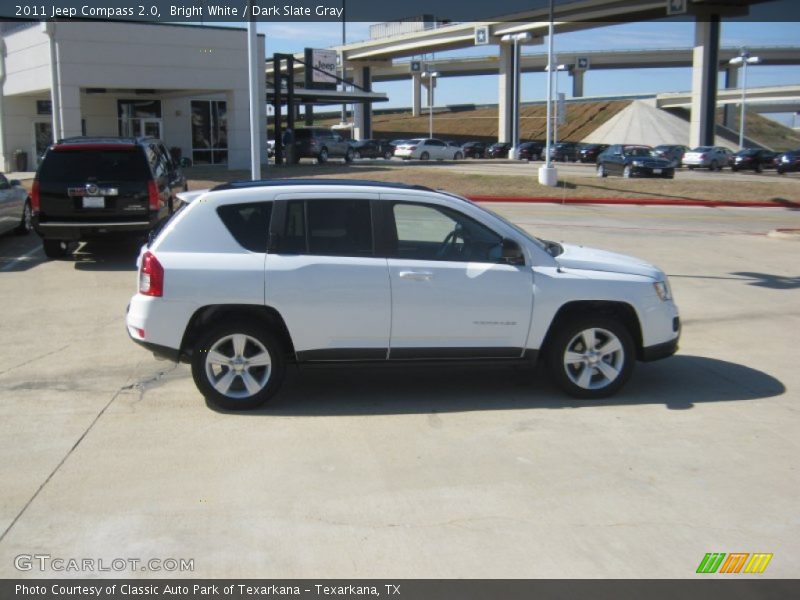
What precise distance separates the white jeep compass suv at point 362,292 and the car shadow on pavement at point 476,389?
10.5 inches

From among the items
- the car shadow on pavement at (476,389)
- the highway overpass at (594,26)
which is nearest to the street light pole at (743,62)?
the highway overpass at (594,26)

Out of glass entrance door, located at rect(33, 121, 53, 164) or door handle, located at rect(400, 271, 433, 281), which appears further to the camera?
glass entrance door, located at rect(33, 121, 53, 164)

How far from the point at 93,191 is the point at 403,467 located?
9032 mm

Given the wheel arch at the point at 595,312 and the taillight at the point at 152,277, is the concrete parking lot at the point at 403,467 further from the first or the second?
the taillight at the point at 152,277

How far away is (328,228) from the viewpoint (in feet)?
21.9

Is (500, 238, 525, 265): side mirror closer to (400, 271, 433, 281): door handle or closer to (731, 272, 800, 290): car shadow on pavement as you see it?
(400, 271, 433, 281): door handle

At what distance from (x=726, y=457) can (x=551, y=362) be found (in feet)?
5.23

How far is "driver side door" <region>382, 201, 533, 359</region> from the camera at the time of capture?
656cm

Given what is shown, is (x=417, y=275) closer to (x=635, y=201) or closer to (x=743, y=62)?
Answer: (x=635, y=201)

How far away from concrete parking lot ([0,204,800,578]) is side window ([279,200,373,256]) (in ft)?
4.17

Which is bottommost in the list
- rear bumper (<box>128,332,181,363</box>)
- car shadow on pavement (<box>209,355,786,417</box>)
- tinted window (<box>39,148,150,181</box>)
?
car shadow on pavement (<box>209,355,786,417</box>)

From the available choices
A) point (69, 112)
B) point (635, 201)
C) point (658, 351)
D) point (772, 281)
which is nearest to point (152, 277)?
point (658, 351)

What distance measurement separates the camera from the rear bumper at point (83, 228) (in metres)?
12.8
